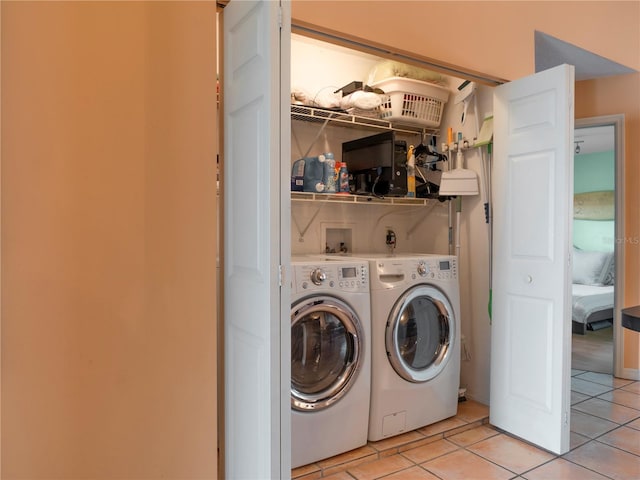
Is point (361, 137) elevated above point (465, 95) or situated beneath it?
situated beneath

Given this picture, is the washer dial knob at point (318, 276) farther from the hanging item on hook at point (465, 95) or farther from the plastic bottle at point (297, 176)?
the hanging item on hook at point (465, 95)

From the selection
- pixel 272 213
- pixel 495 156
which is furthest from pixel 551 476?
pixel 272 213

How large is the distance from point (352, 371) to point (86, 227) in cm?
139

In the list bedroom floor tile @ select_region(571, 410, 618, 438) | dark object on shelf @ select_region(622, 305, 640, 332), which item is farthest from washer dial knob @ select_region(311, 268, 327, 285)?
bedroom floor tile @ select_region(571, 410, 618, 438)

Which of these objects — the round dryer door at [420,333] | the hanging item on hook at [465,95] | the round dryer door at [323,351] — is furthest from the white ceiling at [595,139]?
the round dryer door at [323,351]

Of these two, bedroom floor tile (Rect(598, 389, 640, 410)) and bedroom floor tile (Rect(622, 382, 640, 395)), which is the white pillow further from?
bedroom floor tile (Rect(598, 389, 640, 410))

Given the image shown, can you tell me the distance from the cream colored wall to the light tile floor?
3.11 ft

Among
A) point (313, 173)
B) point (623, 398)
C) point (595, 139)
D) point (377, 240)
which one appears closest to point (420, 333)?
point (377, 240)

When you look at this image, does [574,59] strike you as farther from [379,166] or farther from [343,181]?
[343,181]

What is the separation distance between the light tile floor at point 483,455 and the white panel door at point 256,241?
0.75m

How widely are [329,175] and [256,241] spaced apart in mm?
1258

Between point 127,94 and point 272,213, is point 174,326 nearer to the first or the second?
point 272,213

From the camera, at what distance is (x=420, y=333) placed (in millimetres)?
2559

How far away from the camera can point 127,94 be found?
1.43 metres
